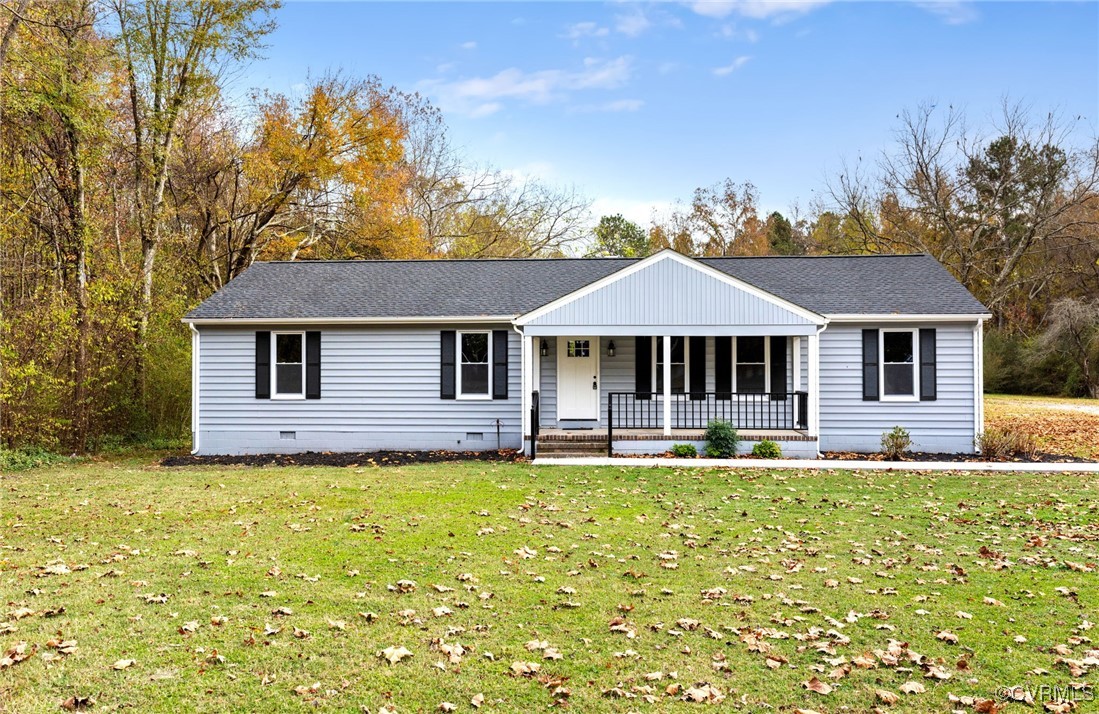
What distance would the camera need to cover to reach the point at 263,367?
49.3 ft

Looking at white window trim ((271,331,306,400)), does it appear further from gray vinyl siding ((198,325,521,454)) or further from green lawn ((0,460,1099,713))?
green lawn ((0,460,1099,713))

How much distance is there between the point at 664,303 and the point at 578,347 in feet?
7.84

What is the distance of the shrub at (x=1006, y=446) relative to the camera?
13.2 m

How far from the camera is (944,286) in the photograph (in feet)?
49.3

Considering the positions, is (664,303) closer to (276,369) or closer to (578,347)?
(578,347)

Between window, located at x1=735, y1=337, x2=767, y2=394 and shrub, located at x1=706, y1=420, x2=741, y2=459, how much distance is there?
181 centimetres

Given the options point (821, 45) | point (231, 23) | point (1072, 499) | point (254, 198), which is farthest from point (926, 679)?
point (254, 198)

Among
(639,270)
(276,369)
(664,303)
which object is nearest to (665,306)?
(664,303)

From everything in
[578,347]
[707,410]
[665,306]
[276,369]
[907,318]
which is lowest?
[707,410]

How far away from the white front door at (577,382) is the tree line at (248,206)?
29.8ft

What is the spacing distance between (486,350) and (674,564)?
363 inches

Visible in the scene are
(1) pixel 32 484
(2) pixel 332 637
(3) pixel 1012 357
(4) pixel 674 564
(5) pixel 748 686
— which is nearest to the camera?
(5) pixel 748 686

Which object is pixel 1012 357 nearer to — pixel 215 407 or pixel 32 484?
pixel 215 407

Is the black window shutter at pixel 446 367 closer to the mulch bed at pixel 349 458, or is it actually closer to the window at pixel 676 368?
the mulch bed at pixel 349 458
